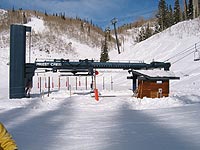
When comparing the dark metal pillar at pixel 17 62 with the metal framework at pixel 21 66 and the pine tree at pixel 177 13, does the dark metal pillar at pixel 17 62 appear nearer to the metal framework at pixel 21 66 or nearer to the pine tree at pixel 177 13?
the metal framework at pixel 21 66

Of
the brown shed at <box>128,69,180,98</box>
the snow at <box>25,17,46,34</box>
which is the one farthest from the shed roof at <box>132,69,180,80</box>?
the snow at <box>25,17,46,34</box>

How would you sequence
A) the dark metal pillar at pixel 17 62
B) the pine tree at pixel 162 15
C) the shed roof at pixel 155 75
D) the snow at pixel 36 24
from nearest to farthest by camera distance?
the shed roof at pixel 155 75, the dark metal pillar at pixel 17 62, the pine tree at pixel 162 15, the snow at pixel 36 24

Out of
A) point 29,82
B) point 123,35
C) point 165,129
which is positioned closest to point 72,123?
point 165,129

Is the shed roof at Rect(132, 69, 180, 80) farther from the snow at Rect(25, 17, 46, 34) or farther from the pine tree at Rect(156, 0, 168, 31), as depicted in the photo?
the snow at Rect(25, 17, 46, 34)

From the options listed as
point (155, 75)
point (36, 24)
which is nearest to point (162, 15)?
point (36, 24)

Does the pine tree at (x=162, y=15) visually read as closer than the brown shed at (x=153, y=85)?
No

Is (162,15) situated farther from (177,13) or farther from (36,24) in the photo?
(36,24)

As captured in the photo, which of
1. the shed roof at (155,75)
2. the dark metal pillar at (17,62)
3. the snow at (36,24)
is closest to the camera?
the shed roof at (155,75)

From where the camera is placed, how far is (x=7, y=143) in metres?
2.93

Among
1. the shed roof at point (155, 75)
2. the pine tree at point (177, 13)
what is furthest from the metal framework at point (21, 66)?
the pine tree at point (177, 13)

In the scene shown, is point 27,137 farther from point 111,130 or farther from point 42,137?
point 111,130

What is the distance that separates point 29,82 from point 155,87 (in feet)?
29.7

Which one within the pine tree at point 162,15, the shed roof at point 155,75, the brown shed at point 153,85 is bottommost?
the brown shed at point 153,85

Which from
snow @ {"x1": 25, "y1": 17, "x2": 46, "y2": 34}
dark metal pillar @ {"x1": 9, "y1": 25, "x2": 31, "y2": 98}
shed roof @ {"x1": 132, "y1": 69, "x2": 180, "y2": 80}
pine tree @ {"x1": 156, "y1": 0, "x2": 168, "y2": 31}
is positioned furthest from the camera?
snow @ {"x1": 25, "y1": 17, "x2": 46, "y2": 34}
